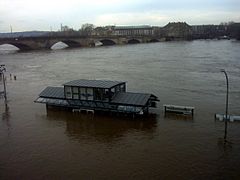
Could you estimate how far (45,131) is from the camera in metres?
26.0

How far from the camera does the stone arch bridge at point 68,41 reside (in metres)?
121

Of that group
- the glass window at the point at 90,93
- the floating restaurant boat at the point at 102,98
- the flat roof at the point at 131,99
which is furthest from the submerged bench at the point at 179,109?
the glass window at the point at 90,93

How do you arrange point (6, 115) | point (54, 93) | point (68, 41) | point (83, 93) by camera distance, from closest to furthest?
point (83, 93)
point (6, 115)
point (54, 93)
point (68, 41)

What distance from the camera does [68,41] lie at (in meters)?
143

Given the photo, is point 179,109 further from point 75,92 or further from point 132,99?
point 75,92

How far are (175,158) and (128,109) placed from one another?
28.4ft

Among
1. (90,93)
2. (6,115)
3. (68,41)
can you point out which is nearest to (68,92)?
(90,93)

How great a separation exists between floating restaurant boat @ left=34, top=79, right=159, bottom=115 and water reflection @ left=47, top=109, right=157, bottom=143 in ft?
2.28

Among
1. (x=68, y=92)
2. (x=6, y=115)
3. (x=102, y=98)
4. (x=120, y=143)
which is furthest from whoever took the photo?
(x=6, y=115)

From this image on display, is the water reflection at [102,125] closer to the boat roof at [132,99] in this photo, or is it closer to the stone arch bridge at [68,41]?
the boat roof at [132,99]

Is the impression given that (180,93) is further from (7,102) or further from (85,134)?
(7,102)

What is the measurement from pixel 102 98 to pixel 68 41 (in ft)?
385

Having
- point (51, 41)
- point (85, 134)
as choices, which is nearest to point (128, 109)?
point (85, 134)

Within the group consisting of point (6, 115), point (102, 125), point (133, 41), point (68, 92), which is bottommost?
point (6, 115)
